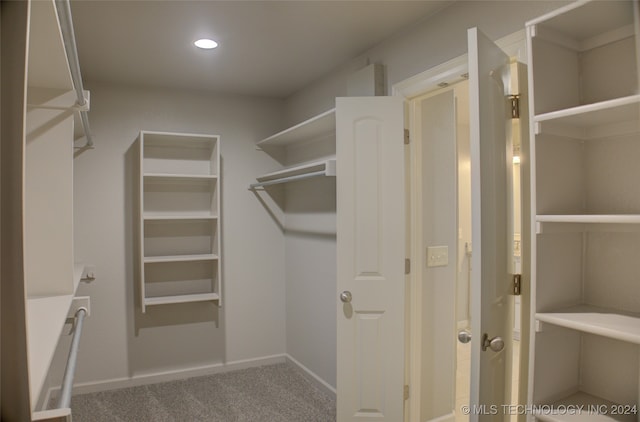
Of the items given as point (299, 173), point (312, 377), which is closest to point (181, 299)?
point (312, 377)

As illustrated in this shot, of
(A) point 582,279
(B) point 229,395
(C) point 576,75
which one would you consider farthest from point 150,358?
(C) point 576,75

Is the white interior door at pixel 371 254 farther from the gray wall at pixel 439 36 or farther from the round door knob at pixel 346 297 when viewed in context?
the gray wall at pixel 439 36

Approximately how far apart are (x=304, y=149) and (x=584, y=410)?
2.91m

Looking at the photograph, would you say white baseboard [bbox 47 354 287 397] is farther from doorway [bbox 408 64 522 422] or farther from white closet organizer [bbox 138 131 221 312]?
doorway [bbox 408 64 522 422]

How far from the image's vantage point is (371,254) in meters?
2.58

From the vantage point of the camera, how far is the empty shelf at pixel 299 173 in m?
2.70

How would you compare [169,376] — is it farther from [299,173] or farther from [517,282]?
[517,282]

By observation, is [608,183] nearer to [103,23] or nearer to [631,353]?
[631,353]

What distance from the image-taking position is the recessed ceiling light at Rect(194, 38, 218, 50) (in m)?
2.70

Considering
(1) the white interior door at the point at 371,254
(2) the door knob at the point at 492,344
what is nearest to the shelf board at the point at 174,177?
(1) the white interior door at the point at 371,254

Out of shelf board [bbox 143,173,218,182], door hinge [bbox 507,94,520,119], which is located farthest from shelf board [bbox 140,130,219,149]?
door hinge [bbox 507,94,520,119]

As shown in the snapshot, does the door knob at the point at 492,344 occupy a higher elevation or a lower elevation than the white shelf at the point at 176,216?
lower

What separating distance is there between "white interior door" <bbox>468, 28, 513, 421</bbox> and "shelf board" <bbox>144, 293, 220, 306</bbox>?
263cm

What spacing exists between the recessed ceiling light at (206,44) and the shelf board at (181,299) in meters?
2.07
